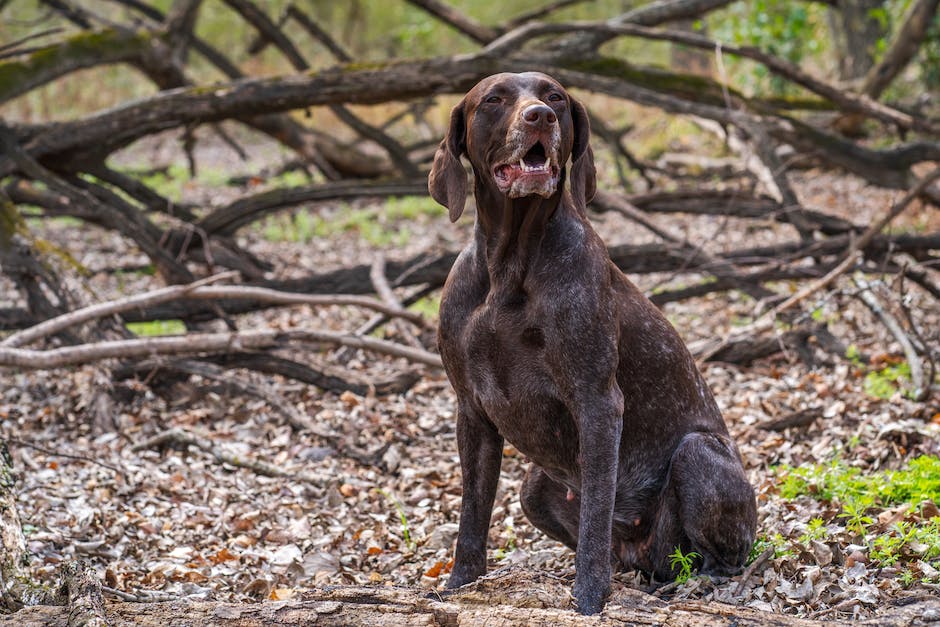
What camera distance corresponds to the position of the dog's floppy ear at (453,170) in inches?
148

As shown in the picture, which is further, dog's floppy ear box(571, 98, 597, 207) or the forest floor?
the forest floor

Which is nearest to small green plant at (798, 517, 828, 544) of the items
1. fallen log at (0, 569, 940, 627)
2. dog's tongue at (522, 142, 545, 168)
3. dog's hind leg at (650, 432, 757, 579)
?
dog's hind leg at (650, 432, 757, 579)

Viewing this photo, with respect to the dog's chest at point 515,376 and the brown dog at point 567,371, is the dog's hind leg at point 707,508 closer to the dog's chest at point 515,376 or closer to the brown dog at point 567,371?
the brown dog at point 567,371

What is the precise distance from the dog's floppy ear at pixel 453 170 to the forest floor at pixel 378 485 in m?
1.61

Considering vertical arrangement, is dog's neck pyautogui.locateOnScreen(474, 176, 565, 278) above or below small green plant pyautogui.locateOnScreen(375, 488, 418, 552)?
above

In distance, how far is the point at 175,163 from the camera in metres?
17.6

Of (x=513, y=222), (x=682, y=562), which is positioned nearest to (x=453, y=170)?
(x=513, y=222)

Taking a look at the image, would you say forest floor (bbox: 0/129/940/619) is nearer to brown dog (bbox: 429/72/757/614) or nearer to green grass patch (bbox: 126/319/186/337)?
brown dog (bbox: 429/72/757/614)

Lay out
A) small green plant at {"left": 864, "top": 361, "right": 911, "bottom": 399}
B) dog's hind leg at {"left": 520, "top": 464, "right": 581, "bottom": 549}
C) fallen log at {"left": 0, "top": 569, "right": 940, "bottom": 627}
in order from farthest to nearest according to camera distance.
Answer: small green plant at {"left": 864, "top": 361, "right": 911, "bottom": 399} → dog's hind leg at {"left": 520, "top": 464, "right": 581, "bottom": 549} → fallen log at {"left": 0, "top": 569, "right": 940, "bottom": 627}

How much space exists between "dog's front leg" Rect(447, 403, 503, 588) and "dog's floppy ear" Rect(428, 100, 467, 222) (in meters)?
0.85

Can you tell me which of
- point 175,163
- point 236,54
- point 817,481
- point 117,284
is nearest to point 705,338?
point 817,481

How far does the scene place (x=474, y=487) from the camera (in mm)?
3982

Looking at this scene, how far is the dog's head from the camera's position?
3.38 meters

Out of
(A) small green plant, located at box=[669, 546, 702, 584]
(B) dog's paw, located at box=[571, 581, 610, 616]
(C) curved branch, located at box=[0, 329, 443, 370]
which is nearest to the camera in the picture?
(B) dog's paw, located at box=[571, 581, 610, 616]
